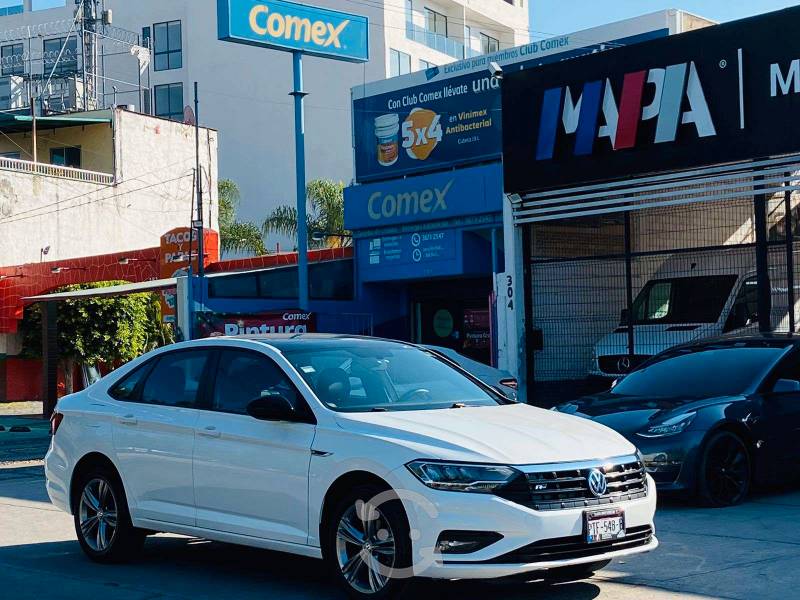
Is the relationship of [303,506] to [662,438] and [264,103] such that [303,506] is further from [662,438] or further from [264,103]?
[264,103]

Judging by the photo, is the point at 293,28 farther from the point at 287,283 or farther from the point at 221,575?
the point at 221,575

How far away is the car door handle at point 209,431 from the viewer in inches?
302

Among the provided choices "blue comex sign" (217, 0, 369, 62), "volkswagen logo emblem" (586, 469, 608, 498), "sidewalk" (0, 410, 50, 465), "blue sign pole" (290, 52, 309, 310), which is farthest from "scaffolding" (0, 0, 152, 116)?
"volkswagen logo emblem" (586, 469, 608, 498)

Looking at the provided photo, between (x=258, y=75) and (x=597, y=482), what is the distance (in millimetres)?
53305

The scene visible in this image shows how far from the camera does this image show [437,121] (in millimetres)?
25641

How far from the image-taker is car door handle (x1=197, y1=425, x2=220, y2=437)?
25.2ft

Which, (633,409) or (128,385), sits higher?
(128,385)

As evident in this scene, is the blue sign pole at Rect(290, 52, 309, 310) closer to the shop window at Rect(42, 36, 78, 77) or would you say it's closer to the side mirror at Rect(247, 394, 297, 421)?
the side mirror at Rect(247, 394, 297, 421)

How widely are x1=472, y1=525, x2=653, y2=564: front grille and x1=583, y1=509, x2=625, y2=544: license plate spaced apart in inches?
1.3

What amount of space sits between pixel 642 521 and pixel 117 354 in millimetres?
27899

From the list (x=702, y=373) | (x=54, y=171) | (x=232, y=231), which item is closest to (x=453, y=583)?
(x=702, y=373)

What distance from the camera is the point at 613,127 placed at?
17625 millimetres

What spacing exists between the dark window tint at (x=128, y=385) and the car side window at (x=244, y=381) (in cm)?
88

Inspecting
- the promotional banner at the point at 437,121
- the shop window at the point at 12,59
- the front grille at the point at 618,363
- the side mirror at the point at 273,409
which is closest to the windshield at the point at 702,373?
the side mirror at the point at 273,409
